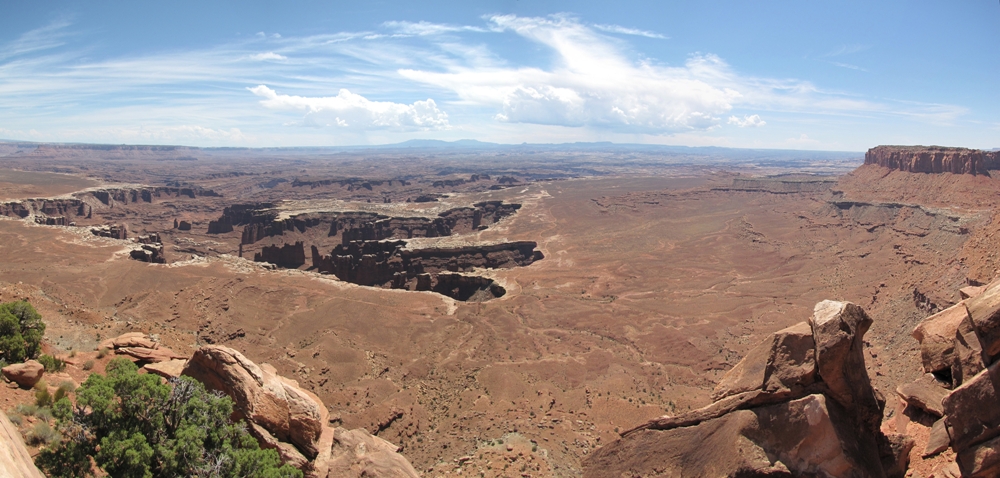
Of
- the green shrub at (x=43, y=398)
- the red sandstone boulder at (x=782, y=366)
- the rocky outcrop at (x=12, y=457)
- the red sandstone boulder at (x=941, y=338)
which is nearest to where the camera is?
the rocky outcrop at (x=12, y=457)

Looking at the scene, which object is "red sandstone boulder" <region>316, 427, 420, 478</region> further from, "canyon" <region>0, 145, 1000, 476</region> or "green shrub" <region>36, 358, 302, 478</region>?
"canyon" <region>0, 145, 1000, 476</region>

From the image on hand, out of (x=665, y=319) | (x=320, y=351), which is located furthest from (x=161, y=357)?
(x=665, y=319)

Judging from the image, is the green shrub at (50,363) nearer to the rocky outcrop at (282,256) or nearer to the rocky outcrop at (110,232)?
the rocky outcrop at (282,256)

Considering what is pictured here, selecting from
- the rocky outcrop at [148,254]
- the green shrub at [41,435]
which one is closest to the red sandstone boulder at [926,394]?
the green shrub at [41,435]

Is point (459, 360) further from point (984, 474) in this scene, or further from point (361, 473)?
point (984, 474)

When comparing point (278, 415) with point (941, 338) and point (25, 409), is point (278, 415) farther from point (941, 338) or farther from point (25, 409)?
point (941, 338)
